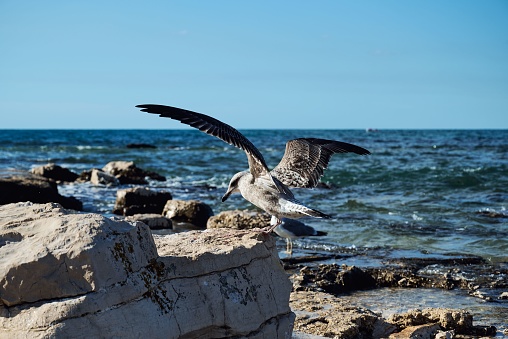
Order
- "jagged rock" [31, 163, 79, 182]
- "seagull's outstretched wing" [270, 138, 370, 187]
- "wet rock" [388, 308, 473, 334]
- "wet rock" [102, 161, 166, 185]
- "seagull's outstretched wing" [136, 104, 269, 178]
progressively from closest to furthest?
"seagull's outstretched wing" [136, 104, 269, 178] < "wet rock" [388, 308, 473, 334] < "seagull's outstretched wing" [270, 138, 370, 187] < "jagged rock" [31, 163, 79, 182] < "wet rock" [102, 161, 166, 185]

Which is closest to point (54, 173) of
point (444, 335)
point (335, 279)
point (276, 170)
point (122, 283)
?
point (335, 279)

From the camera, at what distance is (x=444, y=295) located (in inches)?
287

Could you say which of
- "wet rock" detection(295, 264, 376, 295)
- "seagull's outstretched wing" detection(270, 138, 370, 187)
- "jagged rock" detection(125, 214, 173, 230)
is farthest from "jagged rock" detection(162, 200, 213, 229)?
"seagull's outstretched wing" detection(270, 138, 370, 187)

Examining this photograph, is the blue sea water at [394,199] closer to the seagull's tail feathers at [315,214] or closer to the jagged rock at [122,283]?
the seagull's tail feathers at [315,214]

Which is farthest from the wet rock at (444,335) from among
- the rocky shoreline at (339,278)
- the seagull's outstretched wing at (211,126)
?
the seagull's outstretched wing at (211,126)

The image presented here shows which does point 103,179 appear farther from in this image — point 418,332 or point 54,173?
point 418,332

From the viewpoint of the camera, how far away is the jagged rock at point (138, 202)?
13269 millimetres

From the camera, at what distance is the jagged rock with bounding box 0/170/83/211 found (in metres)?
12.2

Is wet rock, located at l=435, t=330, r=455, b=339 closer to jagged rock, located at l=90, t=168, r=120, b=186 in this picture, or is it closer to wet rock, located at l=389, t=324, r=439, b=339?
wet rock, located at l=389, t=324, r=439, b=339

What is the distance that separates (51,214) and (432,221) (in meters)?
9.54

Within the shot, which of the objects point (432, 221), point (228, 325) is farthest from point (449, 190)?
point (228, 325)

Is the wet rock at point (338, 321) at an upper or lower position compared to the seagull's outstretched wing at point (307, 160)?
lower

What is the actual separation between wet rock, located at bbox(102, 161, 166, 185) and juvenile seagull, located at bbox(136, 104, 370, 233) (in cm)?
1422

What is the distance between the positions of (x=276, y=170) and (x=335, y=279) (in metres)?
2.00
